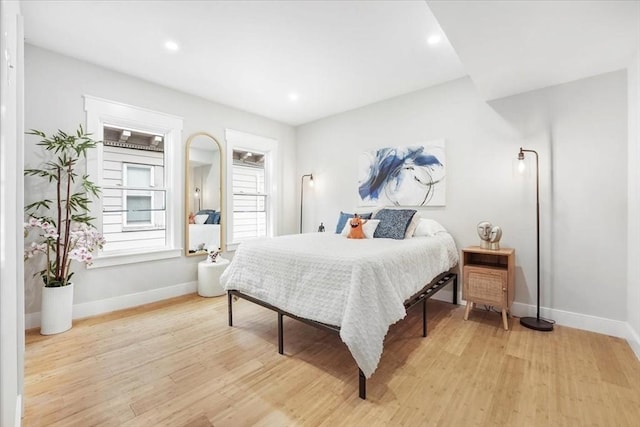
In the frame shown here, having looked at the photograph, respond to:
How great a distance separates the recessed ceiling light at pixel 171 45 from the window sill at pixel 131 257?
7.53ft

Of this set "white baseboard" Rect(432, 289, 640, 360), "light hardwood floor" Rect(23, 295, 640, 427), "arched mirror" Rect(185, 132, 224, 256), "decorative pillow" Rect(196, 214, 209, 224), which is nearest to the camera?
"light hardwood floor" Rect(23, 295, 640, 427)

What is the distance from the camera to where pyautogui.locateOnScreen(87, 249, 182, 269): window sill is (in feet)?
10.1

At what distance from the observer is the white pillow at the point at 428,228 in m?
3.21

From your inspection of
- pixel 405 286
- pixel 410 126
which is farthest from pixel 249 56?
pixel 405 286

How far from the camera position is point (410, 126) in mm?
3740

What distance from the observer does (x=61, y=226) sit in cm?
280

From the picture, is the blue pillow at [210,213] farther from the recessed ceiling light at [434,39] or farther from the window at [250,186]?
the recessed ceiling light at [434,39]

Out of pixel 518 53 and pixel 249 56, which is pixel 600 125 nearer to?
pixel 518 53

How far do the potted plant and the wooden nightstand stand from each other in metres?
3.75

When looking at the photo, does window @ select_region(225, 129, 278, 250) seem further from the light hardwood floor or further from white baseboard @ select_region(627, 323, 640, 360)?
white baseboard @ select_region(627, 323, 640, 360)

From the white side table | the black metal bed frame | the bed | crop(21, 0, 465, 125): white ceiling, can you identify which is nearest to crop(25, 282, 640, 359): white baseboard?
the white side table

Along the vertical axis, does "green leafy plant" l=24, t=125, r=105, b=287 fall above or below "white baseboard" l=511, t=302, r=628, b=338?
above

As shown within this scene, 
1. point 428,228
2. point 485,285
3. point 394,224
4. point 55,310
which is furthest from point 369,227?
point 55,310

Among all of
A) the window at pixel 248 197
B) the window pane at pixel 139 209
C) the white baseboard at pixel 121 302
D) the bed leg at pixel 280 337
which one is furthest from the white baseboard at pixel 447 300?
the bed leg at pixel 280 337
